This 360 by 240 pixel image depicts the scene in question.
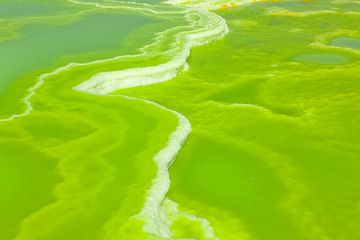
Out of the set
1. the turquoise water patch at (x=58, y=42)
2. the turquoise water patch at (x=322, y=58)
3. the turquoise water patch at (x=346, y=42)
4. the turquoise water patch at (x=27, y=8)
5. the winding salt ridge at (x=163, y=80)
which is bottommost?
the turquoise water patch at (x=346, y=42)

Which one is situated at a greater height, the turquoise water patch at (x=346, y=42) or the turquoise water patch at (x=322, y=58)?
the turquoise water patch at (x=322, y=58)

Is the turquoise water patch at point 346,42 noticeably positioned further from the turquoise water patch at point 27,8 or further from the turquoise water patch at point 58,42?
the turquoise water patch at point 27,8

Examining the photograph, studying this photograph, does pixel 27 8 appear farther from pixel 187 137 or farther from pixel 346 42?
pixel 187 137

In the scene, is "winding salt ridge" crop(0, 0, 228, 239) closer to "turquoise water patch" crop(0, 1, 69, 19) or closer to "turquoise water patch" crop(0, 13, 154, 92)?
"turquoise water patch" crop(0, 13, 154, 92)

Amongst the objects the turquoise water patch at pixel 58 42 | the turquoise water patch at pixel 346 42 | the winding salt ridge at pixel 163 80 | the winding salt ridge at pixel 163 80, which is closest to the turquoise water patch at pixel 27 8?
the winding salt ridge at pixel 163 80

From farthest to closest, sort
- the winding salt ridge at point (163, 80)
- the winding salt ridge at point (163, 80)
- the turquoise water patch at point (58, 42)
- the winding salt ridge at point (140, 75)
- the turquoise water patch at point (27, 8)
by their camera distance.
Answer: the turquoise water patch at point (27, 8) → the turquoise water patch at point (58, 42) → the winding salt ridge at point (140, 75) → the winding salt ridge at point (163, 80) → the winding salt ridge at point (163, 80)

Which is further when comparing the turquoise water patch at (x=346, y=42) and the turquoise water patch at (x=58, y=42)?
the turquoise water patch at (x=346, y=42)

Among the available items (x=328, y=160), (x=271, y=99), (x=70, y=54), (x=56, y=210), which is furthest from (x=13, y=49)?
(x=328, y=160)
